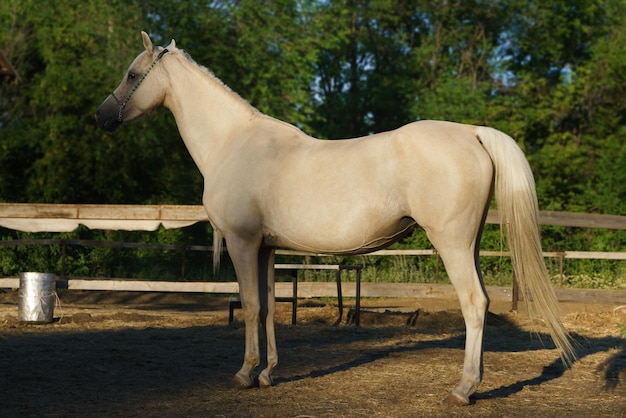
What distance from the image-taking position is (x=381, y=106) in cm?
2811

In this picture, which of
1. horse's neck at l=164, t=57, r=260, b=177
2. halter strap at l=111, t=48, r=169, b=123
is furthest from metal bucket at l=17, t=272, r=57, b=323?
horse's neck at l=164, t=57, r=260, b=177

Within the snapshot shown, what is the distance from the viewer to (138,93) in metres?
5.58

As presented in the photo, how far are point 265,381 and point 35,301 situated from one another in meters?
4.09

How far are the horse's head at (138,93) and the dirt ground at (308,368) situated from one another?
1.84 metres

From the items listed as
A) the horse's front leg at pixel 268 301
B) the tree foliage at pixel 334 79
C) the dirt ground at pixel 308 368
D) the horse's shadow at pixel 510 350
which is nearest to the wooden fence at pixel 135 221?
the dirt ground at pixel 308 368

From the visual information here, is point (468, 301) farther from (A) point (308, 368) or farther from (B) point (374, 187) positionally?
(A) point (308, 368)

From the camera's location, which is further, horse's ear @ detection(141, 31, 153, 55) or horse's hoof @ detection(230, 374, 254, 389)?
horse's ear @ detection(141, 31, 153, 55)

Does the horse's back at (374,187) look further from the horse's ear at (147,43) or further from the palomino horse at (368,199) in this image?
the horse's ear at (147,43)

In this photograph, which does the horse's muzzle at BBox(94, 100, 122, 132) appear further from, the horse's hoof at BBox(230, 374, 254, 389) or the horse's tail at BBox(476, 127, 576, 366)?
the horse's tail at BBox(476, 127, 576, 366)

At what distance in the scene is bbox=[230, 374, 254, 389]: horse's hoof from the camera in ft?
16.3

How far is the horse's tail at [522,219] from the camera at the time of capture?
4.54 meters

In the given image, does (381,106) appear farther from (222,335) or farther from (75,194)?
(222,335)

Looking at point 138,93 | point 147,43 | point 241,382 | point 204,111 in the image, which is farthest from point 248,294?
point 147,43

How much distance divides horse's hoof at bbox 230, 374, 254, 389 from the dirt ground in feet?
0.24
